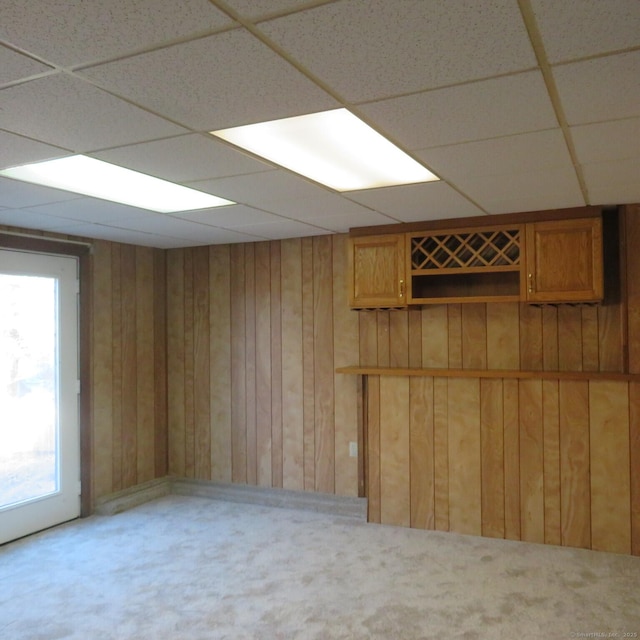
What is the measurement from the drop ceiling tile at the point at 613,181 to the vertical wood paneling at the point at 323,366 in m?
2.06

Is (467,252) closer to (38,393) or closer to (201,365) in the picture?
(201,365)

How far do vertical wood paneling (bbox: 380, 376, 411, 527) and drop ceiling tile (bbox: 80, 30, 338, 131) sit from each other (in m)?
2.75

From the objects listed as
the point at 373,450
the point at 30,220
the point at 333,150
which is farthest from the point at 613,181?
Result: the point at 30,220

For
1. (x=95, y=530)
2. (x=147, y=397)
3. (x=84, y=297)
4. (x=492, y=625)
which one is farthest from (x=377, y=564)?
(x=84, y=297)

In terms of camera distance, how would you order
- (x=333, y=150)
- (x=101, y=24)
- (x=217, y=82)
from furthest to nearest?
(x=333, y=150)
(x=217, y=82)
(x=101, y=24)

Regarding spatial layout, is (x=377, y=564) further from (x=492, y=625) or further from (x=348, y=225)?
(x=348, y=225)

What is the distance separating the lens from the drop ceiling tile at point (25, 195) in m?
3.02

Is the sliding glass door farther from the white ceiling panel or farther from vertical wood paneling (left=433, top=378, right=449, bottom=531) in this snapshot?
vertical wood paneling (left=433, top=378, right=449, bottom=531)

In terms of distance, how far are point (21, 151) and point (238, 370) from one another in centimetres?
301

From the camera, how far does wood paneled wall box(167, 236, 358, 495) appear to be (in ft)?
15.8

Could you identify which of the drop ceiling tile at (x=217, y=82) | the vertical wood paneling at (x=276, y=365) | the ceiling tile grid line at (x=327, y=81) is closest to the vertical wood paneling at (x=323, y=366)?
the vertical wood paneling at (x=276, y=365)

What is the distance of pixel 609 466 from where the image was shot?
3.83m

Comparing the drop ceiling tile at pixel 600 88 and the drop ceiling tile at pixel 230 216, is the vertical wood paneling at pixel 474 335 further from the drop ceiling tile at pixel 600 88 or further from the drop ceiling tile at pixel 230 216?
the drop ceiling tile at pixel 600 88

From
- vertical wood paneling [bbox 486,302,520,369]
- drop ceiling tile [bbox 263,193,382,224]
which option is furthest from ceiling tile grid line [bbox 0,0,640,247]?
vertical wood paneling [bbox 486,302,520,369]
